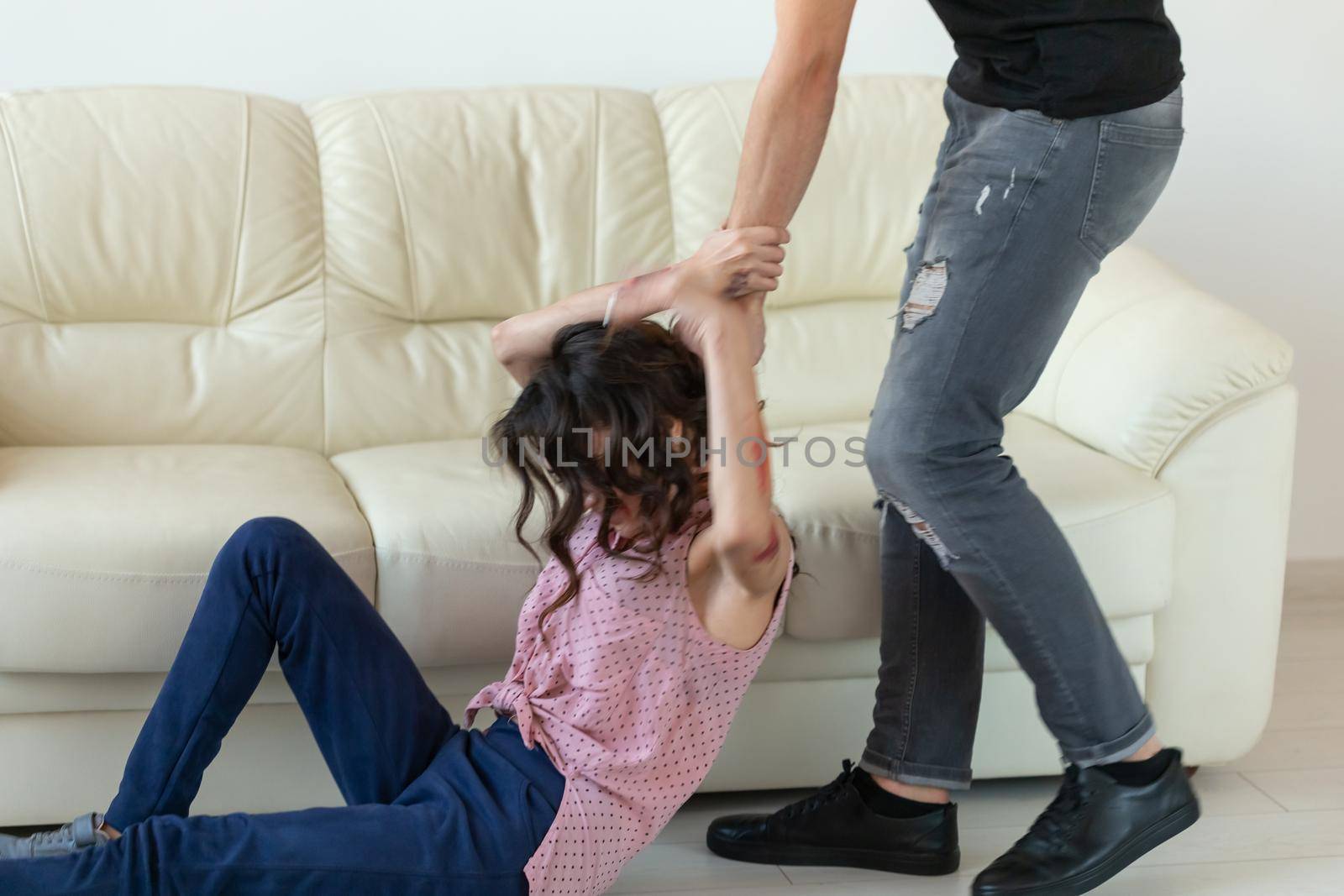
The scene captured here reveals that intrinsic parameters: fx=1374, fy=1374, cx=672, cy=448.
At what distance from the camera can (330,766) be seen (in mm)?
1465

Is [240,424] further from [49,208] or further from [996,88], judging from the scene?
[996,88]

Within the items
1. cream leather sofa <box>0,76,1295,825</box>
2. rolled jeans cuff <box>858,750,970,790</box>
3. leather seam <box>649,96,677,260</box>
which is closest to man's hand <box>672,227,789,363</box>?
cream leather sofa <box>0,76,1295,825</box>

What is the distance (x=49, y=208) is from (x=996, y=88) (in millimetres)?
1494

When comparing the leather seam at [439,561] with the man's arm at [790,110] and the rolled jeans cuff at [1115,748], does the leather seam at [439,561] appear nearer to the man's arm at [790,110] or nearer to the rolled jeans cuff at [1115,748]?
the man's arm at [790,110]

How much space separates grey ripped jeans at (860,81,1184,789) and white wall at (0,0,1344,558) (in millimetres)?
1163

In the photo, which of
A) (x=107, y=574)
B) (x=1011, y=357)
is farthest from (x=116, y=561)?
(x=1011, y=357)

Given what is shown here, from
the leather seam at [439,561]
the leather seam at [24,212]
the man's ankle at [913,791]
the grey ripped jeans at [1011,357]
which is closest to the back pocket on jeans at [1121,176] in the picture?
the grey ripped jeans at [1011,357]

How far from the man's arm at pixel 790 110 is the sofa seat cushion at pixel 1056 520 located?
0.43 metres

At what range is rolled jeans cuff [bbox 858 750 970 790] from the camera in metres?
1.62

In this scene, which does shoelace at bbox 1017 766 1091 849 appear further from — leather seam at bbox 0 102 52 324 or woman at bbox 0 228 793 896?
leather seam at bbox 0 102 52 324

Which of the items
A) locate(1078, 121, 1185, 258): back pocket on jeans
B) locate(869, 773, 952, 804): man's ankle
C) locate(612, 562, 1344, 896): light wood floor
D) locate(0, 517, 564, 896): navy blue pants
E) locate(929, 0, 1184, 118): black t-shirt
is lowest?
locate(612, 562, 1344, 896): light wood floor

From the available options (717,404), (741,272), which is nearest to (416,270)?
(741,272)

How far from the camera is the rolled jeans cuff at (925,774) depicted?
162cm

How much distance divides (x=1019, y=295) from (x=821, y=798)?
67cm
